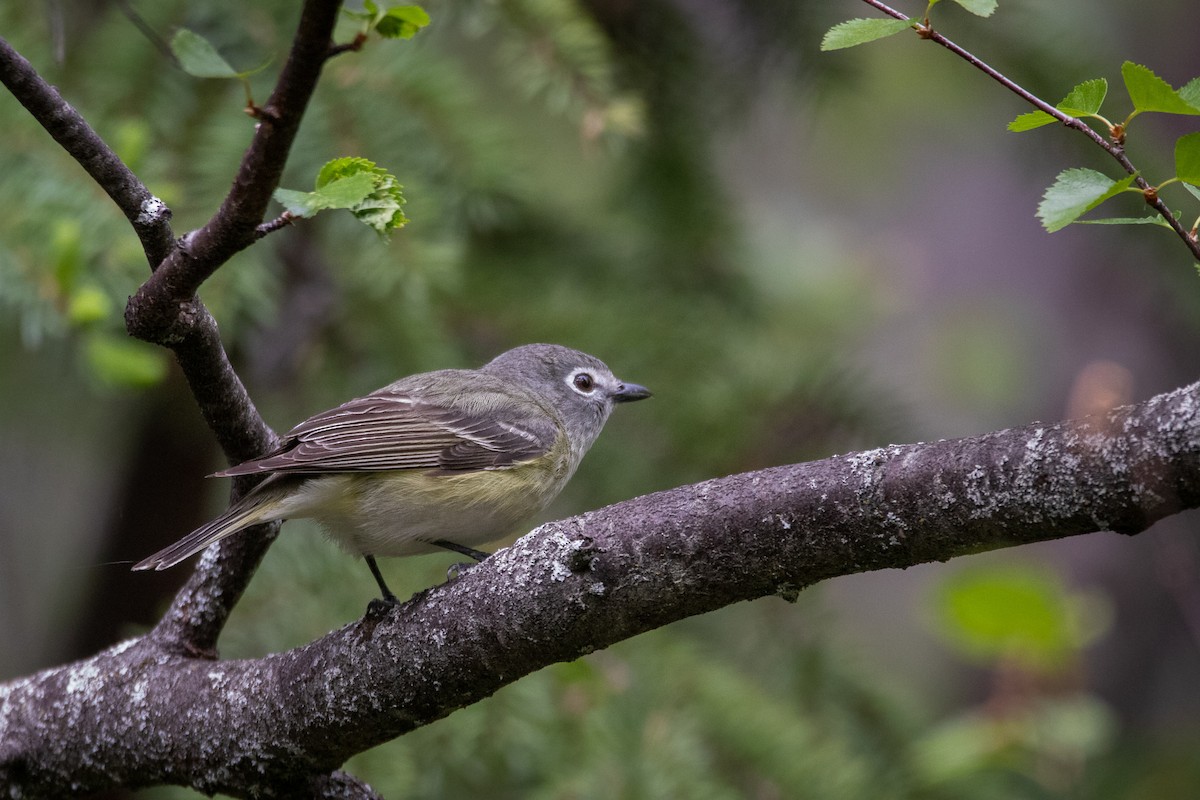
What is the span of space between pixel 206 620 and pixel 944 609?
90.3 inches

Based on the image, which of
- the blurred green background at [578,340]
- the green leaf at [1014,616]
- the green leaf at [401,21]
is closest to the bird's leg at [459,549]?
the blurred green background at [578,340]

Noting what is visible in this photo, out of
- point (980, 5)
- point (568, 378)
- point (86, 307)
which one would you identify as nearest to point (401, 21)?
point (980, 5)

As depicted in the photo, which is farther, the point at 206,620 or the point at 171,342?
the point at 206,620

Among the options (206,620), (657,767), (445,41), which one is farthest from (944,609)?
(445,41)

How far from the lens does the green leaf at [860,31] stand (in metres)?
1.82

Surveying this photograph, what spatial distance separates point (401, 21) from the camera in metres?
1.70

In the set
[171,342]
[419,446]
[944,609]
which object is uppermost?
[171,342]

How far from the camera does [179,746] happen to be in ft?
8.73

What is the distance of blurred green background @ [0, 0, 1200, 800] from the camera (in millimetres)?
3600

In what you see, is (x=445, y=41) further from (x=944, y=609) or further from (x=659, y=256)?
(x=944, y=609)

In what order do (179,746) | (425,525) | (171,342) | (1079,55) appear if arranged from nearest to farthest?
(171,342) → (179,746) → (425,525) → (1079,55)

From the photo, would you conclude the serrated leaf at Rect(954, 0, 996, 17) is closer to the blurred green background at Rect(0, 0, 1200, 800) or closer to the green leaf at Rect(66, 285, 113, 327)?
the blurred green background at Rect(0, 0, 1200, 800)

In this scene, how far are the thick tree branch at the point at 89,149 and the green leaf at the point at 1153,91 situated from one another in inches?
64.2

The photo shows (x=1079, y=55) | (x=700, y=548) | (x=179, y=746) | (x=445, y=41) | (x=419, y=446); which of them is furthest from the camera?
(x=445, y=41)
